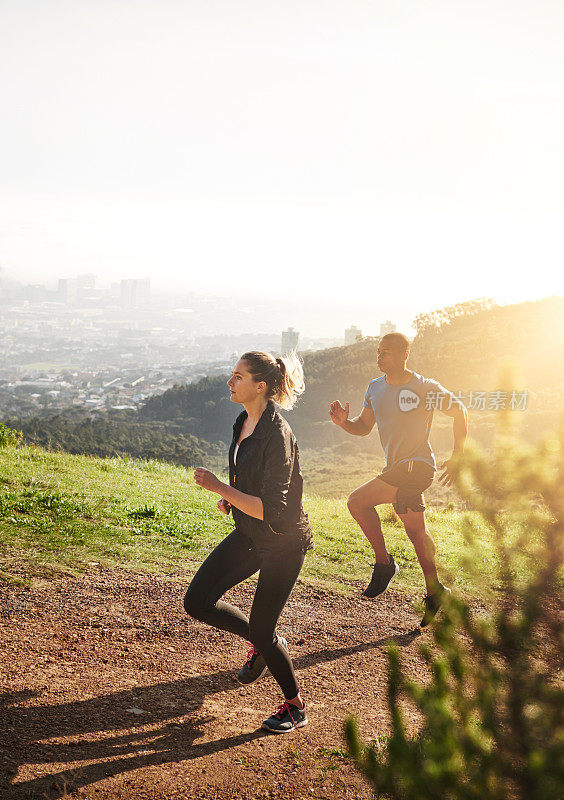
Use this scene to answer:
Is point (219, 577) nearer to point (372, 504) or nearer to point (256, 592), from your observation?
point (256, 592)

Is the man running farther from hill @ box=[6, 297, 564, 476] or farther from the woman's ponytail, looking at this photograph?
hill @ box=[6, 297, 564, 476]

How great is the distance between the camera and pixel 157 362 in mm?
132250

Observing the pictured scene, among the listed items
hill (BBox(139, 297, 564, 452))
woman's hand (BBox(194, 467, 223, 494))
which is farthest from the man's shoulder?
hill (BBox(139, 297, 564, 452))

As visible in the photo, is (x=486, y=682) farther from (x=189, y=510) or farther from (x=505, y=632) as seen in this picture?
(x=189, y=510)

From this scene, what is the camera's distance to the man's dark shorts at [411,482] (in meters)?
4.88

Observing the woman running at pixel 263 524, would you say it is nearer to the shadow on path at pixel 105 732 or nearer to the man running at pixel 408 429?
the shadow on path at pixel 105 732

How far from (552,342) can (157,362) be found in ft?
321

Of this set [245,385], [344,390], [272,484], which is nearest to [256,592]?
[272,484]

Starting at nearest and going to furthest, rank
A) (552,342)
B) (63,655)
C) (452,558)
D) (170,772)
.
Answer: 1. (170,772)
2. (63,655)
3. (452,558)
4. (552,342)

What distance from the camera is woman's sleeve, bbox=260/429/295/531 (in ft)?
10.7

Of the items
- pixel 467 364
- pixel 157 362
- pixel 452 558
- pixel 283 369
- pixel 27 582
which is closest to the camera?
pixel 283 369

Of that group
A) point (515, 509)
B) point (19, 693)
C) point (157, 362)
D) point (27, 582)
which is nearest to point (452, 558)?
point (27, 582)

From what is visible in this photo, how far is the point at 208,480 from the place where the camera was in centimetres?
323

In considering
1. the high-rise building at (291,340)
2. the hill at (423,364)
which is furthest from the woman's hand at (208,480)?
the hill at (423,364)
